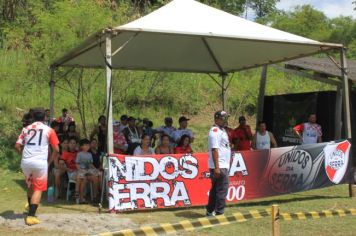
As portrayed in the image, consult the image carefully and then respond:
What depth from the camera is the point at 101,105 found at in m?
20.4

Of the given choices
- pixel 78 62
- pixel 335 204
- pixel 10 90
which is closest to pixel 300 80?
pixel 10 90

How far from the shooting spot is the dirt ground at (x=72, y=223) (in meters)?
7.38

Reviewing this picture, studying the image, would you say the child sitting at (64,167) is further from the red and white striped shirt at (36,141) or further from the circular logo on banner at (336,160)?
the circular logo on banner at (336,160)

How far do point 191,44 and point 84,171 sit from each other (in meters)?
5.21

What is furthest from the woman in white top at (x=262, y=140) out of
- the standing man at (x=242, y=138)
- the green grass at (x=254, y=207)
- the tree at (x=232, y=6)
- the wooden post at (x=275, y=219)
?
the tree at (x=232, y=6)

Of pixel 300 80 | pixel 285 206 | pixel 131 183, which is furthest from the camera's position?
pixel 300 80

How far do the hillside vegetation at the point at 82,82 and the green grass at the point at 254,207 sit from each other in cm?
399

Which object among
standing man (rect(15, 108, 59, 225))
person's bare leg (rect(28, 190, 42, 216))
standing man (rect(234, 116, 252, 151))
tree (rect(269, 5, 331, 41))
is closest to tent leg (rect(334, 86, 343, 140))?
standing man (rect(234, 116, 252, 151))

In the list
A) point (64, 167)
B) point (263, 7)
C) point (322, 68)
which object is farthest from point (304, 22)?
point (64, 167)

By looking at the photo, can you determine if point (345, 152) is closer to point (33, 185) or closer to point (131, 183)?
point (131, 183)

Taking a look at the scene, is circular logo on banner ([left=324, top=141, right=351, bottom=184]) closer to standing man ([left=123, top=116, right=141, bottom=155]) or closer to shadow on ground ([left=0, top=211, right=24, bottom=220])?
standing man ([left=123, top=116, right=141, bottom=155])

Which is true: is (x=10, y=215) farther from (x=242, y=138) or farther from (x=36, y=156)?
(x=242, y=138)

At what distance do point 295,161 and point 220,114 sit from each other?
2874 mm

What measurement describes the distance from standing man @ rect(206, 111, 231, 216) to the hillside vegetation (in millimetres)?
7270
